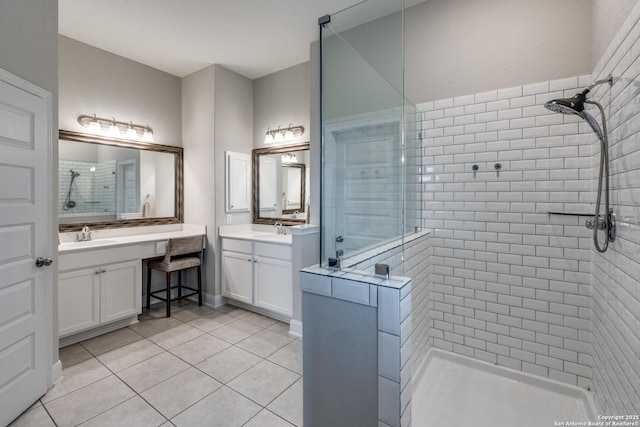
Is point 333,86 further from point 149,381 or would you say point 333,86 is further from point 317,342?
point 149,381

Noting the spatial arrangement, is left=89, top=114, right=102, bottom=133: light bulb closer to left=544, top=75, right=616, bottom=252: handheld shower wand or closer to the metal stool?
the metal stool

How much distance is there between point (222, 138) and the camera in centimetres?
363

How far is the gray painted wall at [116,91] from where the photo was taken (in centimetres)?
299

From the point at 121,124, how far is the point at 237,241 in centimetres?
188

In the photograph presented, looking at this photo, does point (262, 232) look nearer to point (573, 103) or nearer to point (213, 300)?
point (213, 300)

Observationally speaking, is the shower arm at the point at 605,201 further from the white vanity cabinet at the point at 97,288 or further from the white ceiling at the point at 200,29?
the white vanity cabinet at the point at 97,288

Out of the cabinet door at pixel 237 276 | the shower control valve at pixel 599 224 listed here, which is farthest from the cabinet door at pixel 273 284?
the shower control valve at pixel 599 224

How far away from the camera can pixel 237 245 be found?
3.40 meters

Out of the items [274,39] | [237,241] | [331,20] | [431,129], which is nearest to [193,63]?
[274,39]

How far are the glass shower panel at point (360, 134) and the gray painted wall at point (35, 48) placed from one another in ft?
5.94

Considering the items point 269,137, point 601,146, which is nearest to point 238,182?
point 269,137

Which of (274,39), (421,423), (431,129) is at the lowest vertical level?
(421,423)

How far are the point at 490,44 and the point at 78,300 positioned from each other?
4.00 meters

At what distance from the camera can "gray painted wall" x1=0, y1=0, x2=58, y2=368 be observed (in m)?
1.71
